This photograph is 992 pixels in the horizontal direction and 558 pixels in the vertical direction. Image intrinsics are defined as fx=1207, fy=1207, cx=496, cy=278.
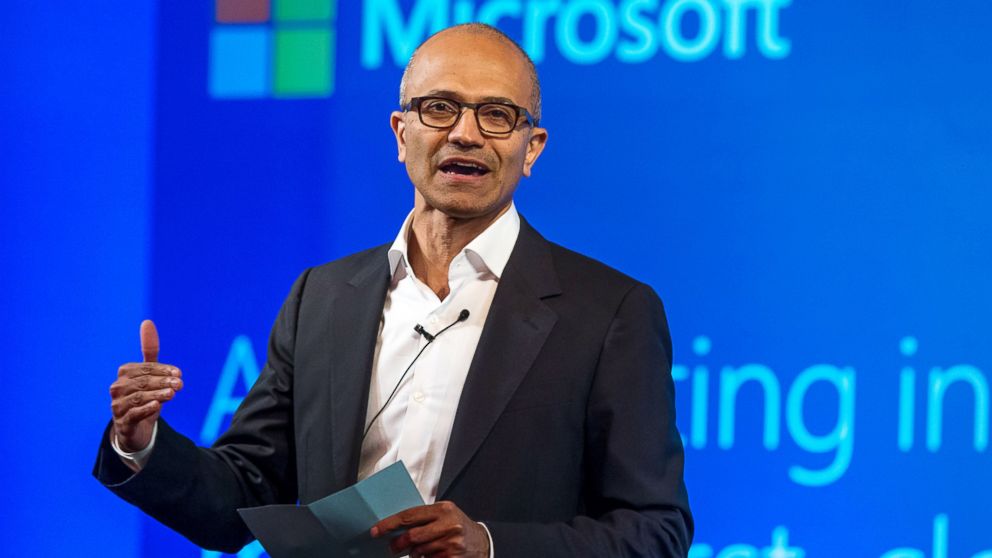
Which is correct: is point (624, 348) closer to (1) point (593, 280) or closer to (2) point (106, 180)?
(1) point (593, 280)

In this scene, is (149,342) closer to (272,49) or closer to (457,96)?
(457,96)

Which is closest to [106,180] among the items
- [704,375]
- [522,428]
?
[704,375]

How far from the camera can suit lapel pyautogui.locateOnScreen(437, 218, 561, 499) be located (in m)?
1.83

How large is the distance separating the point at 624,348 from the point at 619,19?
1.53 metres

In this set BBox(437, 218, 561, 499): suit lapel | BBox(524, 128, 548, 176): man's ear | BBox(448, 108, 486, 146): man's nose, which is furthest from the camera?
BBox(524, 128, 548, 176): man's ear

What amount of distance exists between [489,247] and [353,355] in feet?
0.93

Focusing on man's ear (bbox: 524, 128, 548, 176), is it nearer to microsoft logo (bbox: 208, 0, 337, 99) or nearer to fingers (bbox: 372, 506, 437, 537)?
fingers (bbox: 372, 506, 437, 537)

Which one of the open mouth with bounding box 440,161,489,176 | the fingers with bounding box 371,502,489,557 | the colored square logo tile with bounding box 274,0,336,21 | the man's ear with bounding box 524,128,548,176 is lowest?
the fingers with bounding box 371,502,489,557

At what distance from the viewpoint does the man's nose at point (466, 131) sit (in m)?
1.93

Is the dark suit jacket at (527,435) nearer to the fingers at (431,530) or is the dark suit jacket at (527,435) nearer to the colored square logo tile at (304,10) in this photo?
the fingers at (431,530)

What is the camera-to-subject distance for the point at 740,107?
10.3 ft

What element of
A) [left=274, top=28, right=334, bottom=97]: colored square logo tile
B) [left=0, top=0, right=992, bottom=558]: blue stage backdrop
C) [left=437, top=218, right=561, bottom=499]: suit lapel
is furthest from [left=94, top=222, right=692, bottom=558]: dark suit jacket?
[left=274, top=28, right=334, bottom=97]: colored square logo tile

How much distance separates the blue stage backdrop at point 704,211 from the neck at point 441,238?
46.9 inches

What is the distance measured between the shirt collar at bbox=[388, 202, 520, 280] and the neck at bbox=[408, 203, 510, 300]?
0.7 inches
